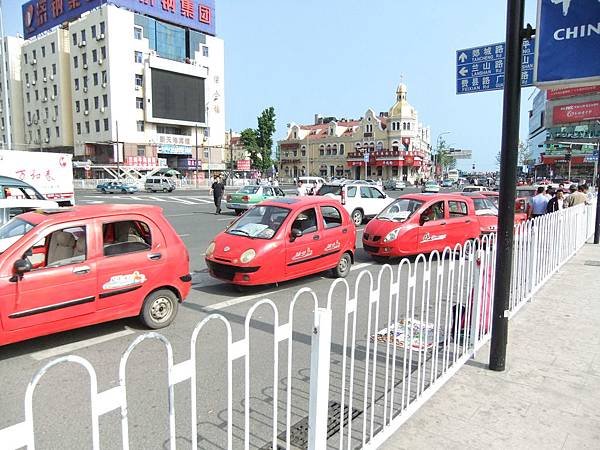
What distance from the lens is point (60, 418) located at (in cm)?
345

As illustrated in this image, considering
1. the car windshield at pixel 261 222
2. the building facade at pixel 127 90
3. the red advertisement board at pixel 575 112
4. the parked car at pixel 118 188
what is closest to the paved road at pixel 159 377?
the car windshield at pixel 261 222

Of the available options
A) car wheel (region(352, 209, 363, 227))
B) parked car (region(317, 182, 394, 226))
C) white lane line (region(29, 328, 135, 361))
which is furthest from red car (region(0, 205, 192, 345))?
car wheel (region(352, 209, 363, 227))

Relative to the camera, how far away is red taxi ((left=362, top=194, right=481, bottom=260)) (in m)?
9.55

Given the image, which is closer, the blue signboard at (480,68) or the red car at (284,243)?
the red car at (284,243)

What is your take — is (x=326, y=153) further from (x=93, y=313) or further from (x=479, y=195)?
(x=93, y=313)

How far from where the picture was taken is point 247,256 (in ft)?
22.6

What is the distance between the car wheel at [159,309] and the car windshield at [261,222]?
2039 millimetres

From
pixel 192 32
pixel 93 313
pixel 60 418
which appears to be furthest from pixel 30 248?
pixel 192 32

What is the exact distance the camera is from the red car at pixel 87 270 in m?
4.45

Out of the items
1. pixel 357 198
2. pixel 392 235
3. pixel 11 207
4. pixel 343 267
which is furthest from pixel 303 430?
pixel 357 198

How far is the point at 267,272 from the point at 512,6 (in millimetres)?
4698

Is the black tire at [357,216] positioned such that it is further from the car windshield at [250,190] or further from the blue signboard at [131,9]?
the blue signboard at [131,9]

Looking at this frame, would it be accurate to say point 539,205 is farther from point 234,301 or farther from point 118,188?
point 118,188

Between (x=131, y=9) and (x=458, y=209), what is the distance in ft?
201
